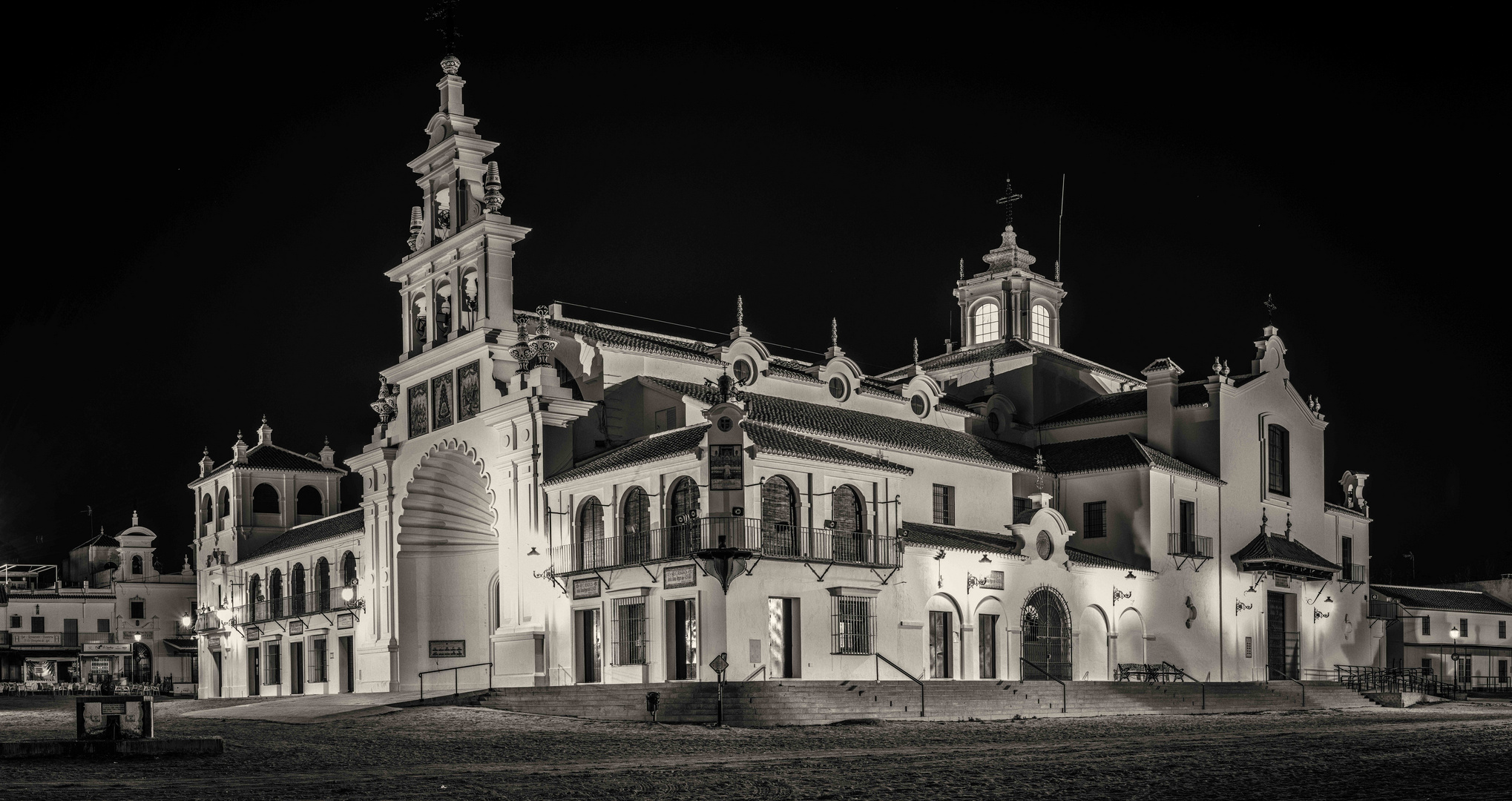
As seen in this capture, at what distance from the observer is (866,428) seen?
43875 mm

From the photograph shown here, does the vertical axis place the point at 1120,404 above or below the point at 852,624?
above

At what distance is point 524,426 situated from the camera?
40.8 m

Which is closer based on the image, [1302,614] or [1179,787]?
[1179,787]

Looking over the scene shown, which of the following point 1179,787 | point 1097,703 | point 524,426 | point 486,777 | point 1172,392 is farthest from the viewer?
point 1172,392

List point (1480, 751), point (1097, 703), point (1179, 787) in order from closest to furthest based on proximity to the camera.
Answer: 1. point (1179, 787)
2. point (1480, 751)
3. point (1097, 703)

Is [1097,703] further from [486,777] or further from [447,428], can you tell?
[486,777]

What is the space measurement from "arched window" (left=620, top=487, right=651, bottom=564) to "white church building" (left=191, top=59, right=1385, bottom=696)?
7 cm

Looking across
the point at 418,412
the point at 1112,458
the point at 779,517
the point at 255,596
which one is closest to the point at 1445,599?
the point at 1112,458

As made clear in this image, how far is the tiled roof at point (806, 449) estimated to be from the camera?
36.0 meters

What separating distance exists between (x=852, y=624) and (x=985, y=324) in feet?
83.1

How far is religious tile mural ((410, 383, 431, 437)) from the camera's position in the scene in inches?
1761

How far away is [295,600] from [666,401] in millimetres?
19433

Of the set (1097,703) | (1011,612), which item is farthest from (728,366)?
(1097,703)

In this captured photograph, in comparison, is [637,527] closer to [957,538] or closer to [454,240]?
[957,538]
